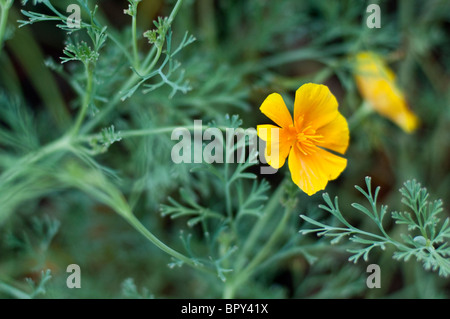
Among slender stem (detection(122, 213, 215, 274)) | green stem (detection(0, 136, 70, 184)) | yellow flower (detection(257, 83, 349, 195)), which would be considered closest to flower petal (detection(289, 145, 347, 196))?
yellow flower (detection(257, 83, 349, 195))

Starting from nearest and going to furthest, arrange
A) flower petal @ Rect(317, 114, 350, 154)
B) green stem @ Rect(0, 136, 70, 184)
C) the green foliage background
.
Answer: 1. flower petal @ Rect(317, 114, 350, 154)
2. green stem @ Rect(0, 136, 70, 184)
3. the green foliage background

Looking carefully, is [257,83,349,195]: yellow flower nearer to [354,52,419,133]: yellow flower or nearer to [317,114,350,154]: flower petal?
[317,114,350,154]: flower petal

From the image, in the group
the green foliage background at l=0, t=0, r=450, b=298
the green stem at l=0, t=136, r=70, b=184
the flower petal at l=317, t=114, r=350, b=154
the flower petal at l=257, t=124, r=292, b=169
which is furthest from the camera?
the green foliage background at l=0, t=0, r=450, b=298

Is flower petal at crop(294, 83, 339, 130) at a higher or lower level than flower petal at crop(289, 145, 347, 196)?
higher

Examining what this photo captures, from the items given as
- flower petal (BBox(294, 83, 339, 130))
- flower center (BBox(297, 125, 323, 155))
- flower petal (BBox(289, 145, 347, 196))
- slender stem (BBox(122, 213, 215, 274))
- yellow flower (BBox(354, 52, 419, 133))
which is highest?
yellow flower (BBox(354, 52, 419, 133))

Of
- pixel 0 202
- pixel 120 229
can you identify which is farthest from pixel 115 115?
pixel 120 229

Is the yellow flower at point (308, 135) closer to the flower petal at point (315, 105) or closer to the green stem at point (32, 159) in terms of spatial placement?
the flower petal at point (315, 105)

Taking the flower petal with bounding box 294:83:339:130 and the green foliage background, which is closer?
the flower petal with bounding box 294:83:339:130

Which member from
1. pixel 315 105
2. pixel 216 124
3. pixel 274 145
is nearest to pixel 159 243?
pixel 274 145
